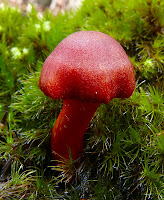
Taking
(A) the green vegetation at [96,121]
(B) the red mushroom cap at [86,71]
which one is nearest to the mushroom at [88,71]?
(B) the red mushroom cap at [86,71]

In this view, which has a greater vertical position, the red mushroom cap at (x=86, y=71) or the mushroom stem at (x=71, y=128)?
the red mushroom cap at (x=86, y=71)

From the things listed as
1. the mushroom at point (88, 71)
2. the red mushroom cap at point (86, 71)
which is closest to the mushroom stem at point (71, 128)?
the mushroom at point (88, 71)

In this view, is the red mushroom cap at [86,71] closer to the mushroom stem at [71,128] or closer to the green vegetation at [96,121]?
the mushroom stem at [71,128]

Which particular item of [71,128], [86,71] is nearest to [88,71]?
[86,71]

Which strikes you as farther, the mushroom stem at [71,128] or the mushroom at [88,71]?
the mushroom stem at [71,128]

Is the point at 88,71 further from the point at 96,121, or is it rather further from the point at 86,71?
the point at 96,121

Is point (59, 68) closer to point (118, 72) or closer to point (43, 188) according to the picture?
point (118, 72)

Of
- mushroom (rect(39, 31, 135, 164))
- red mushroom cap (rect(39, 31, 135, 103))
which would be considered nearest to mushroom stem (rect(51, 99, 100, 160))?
mushroom (rect(39, 31, 135, 164))
